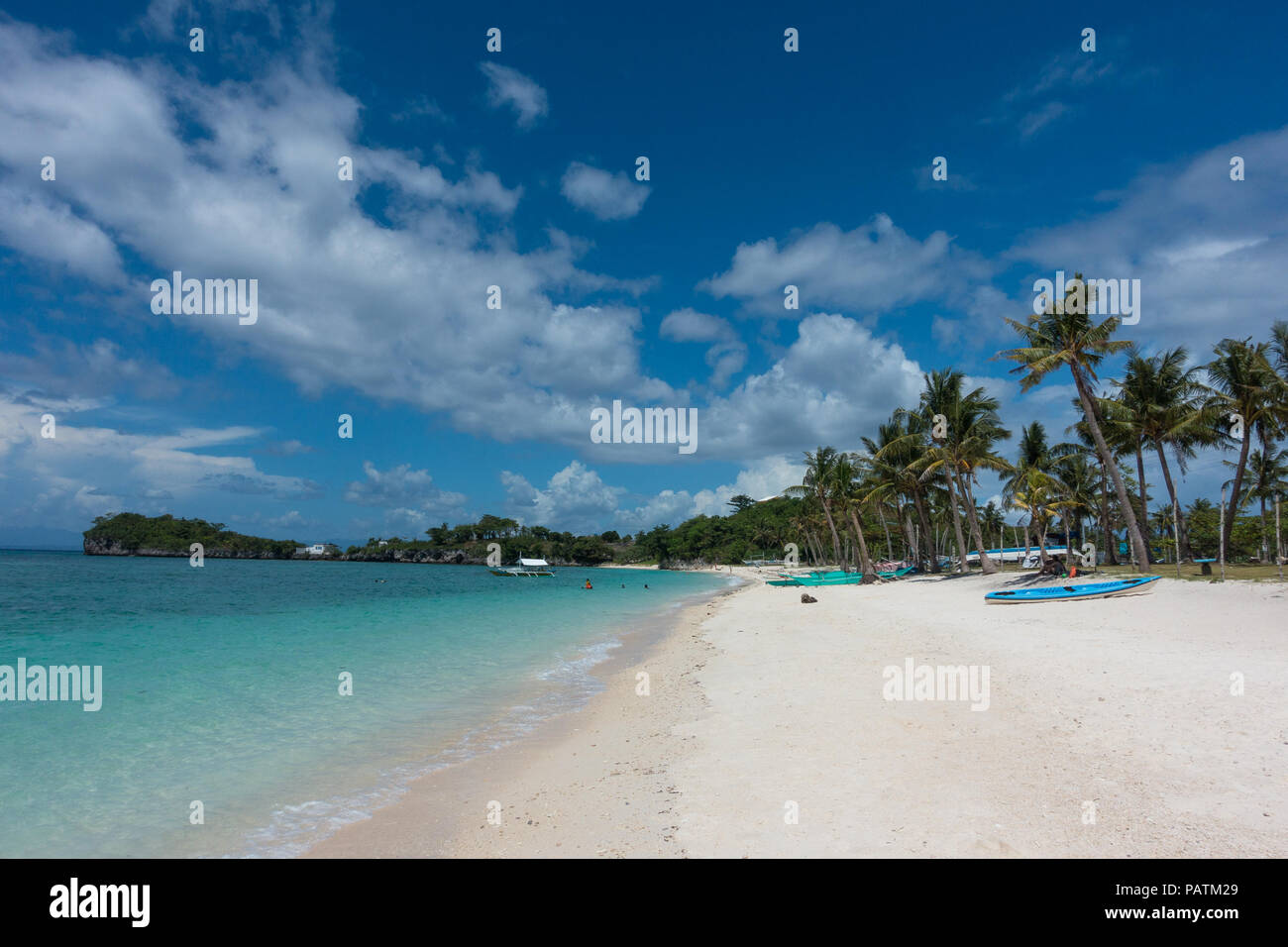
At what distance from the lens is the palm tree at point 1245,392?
90.8 ft

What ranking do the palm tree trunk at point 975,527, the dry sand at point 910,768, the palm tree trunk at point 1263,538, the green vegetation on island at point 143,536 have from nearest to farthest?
the dry sand at point 910,768, the palm tree trunk at point 975,527, the palm tree trunk at point 1263,538, the green vegetation on island at point 143,536

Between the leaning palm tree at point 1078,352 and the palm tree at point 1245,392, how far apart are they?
6682 millimetres

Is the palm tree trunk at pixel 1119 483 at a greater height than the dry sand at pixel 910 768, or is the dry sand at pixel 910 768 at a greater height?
the palm tree trunk at pixel 1119 483

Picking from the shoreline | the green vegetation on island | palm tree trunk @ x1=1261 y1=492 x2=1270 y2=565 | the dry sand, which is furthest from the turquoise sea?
the green vegetation on island

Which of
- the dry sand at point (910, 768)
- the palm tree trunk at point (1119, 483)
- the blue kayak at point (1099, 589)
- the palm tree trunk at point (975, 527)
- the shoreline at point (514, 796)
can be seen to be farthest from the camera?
the palm tree trunk at point (975, 527)

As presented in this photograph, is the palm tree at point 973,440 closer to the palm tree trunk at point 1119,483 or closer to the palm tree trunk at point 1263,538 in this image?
the palm tree trunk at point 1119,483

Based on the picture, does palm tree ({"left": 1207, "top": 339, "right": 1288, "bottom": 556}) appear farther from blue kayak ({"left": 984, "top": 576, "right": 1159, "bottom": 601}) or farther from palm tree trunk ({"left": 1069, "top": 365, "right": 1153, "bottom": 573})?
blue kayak ({"left": 984, "top": 576, "right": 1159, "bottom": 601})

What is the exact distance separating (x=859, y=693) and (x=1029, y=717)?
267cm

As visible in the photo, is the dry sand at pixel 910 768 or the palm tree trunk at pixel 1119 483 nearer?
the dry sand at pixel 910 768

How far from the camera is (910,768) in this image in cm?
651

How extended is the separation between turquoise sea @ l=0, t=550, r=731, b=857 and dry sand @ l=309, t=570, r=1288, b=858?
4.04ft

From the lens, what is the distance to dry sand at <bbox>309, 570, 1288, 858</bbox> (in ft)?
16.3

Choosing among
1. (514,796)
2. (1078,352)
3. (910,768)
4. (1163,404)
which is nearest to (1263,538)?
(1163,404)

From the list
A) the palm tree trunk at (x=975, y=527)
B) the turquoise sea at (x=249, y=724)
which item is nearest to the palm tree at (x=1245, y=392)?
the palm tree trunk at (x=975, y=527)
